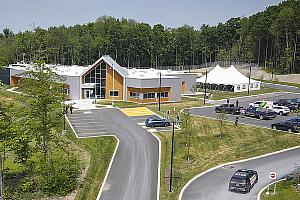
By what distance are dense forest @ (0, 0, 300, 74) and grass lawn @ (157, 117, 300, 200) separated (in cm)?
6686

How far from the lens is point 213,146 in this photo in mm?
37094

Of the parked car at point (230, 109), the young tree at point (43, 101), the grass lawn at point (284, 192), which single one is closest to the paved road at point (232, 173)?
the grass lawn at point (284, 192)

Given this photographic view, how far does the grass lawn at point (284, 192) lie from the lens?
2530cm

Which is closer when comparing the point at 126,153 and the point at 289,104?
the point at 126,153

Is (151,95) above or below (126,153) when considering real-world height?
above

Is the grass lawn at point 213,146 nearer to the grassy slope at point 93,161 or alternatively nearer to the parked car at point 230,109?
the grassy slope at point 93,161

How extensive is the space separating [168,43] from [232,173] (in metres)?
96.3

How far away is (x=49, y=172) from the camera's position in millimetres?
25891

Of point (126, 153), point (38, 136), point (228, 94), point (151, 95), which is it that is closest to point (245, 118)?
point (151, 95)

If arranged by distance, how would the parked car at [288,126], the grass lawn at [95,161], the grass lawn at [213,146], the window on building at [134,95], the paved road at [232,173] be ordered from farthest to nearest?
the window on building at [134,95]
the parked car at [288,126]
the grass lawn at [213,146]
the grass lawn at [95,161]
the paved road at [232,173]

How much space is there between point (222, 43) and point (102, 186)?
11014cm

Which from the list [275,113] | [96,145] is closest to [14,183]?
[96,145]

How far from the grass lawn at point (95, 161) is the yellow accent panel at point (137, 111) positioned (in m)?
11.3

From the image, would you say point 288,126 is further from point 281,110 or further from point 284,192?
point 284,192
